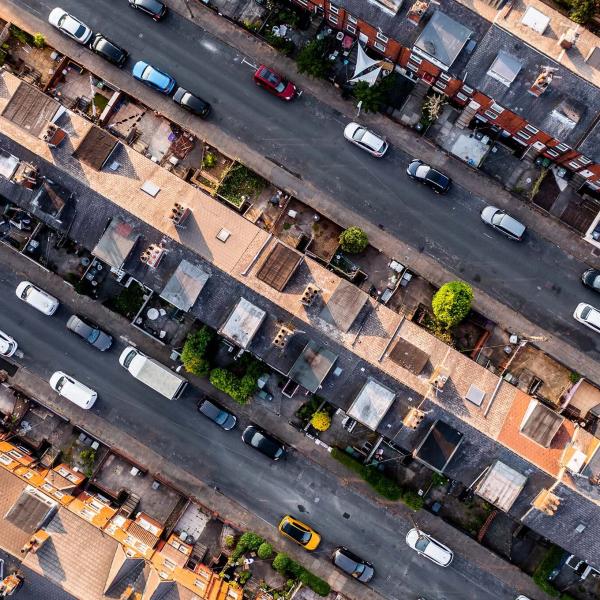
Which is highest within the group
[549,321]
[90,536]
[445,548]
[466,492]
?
[549,321]

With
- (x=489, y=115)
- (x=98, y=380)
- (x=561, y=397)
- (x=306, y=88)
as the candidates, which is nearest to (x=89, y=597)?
(x=98, y=380)

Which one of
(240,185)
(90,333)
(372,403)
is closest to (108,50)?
(240,185)

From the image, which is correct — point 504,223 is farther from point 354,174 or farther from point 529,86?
point 354,174

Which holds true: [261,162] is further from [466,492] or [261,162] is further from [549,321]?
[466,492]

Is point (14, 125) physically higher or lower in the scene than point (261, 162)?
lower

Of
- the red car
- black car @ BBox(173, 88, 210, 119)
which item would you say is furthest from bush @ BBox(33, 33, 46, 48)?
the red car

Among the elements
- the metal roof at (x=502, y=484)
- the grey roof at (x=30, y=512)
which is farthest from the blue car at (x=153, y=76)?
the metal roof at (x=502, y=484)

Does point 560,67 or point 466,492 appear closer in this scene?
point 560,67

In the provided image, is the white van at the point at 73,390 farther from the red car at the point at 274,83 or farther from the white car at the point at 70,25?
the red car at the point at 274,83
